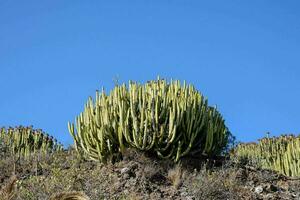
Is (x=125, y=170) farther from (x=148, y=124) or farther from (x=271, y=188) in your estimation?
(x=271, y=188)

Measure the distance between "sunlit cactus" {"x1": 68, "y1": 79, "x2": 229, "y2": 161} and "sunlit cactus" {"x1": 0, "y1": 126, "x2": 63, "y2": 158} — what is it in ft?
10.8

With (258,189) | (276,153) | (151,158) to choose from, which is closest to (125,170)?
(151,158)

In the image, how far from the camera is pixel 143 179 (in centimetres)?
1075

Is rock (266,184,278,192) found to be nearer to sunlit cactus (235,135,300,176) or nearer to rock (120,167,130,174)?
sunlit cactus (235,135,300,176)

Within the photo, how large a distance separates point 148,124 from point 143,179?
1187mm

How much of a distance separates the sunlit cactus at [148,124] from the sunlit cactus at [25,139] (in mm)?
3291

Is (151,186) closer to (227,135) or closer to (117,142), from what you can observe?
(117,142)

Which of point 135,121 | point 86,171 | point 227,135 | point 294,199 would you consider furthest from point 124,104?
point 294,199

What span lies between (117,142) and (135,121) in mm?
631

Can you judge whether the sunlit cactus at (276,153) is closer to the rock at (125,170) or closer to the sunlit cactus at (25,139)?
the rock at (125,170)

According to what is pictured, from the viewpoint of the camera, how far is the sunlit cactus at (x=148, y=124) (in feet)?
37.4

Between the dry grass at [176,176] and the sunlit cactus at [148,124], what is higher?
the sunlit cactus at [148,124]

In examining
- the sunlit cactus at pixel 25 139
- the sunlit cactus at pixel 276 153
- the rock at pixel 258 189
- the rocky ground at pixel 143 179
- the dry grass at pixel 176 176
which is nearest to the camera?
the rocky ground at pixel 143 179

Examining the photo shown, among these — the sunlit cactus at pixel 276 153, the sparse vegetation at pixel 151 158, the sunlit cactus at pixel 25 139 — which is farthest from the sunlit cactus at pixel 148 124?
the sunlit cactus at pixel 25 139
